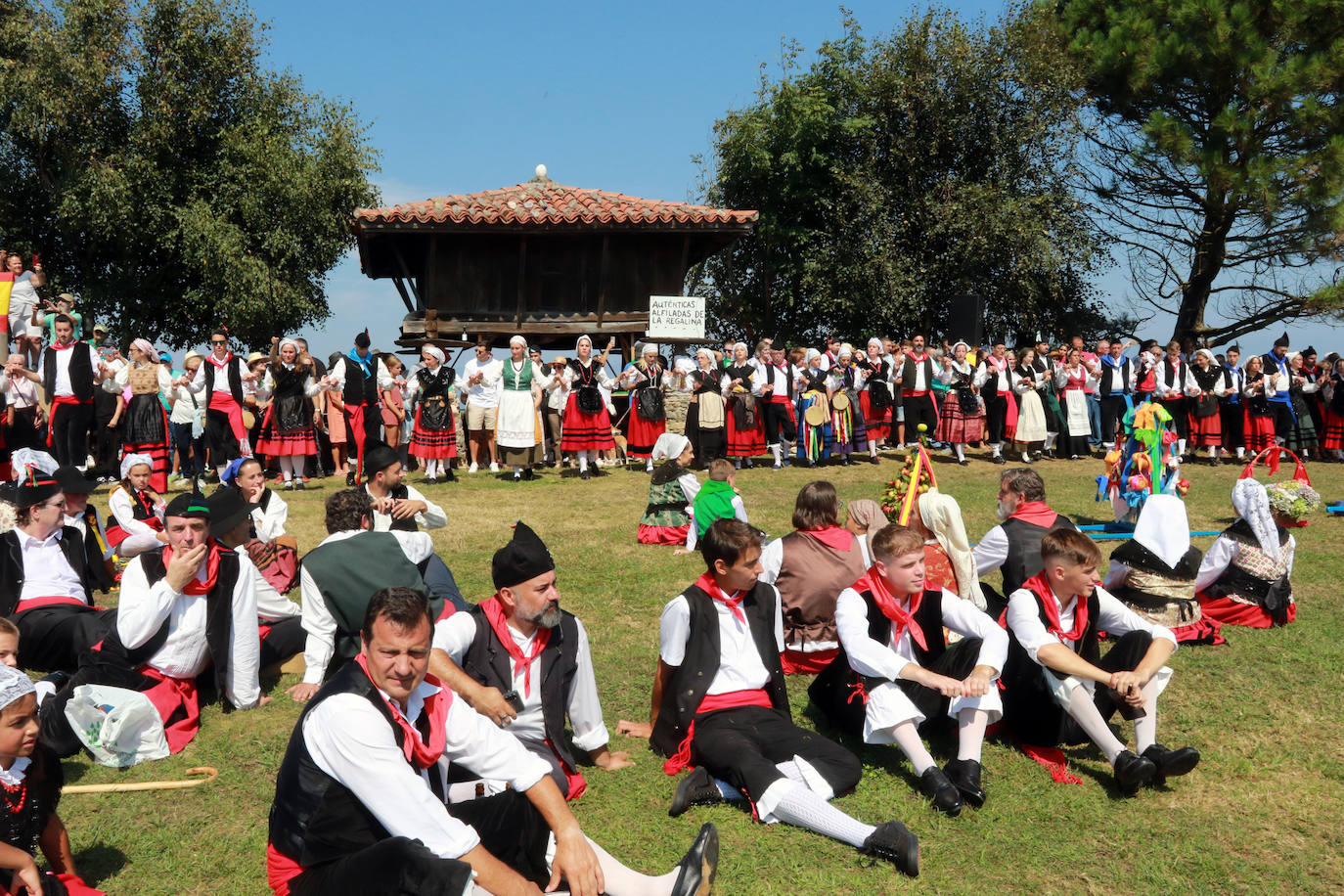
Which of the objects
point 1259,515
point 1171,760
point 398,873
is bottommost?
point 1171,760

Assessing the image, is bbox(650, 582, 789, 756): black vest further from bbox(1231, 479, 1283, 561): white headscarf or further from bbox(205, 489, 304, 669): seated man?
bbox(1231, 479, 1283, 561): white headscarf

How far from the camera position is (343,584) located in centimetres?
484

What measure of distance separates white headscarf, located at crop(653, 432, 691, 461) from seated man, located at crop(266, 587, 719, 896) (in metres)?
6.30

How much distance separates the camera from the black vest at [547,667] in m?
3.96

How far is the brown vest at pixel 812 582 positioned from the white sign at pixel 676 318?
11183mm

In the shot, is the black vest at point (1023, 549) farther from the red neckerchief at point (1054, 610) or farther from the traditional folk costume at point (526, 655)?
the traditional folk costume at point (526, 655)

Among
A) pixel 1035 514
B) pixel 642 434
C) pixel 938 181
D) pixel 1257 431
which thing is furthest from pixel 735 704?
pixel 938 181

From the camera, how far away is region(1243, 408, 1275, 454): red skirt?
1543 cm

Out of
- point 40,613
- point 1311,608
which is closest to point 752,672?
point 40,613

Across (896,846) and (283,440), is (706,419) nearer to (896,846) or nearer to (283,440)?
(283,440)

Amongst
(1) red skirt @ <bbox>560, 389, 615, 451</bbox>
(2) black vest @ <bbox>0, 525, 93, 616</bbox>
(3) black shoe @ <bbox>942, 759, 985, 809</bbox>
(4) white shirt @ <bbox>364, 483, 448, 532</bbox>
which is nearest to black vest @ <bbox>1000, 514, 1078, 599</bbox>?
(3) black shoe @ <bbox>942, 759, 985, 809</bbox>

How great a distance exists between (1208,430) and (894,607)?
13.1m

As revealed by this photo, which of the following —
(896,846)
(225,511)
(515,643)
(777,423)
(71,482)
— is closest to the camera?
(896,846)

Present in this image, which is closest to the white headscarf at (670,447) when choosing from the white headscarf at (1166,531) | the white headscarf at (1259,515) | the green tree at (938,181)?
the white headscarf at (1166,531)
